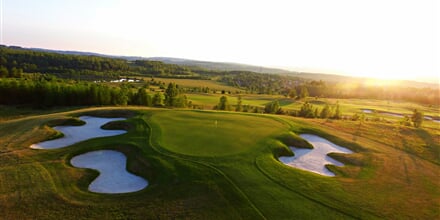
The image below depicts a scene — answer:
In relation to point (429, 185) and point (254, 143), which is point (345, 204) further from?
point (254, 143)

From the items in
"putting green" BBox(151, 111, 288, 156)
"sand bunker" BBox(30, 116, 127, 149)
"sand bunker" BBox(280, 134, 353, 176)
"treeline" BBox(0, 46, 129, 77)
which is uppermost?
"treeline" BBox(0, 46, 129, 77)

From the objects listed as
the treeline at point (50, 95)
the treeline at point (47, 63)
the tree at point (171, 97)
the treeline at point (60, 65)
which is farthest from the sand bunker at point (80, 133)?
the treeline at point (47, 63)

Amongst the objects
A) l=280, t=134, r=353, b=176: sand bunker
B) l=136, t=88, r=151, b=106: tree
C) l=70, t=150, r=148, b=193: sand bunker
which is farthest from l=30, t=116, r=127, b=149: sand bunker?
l=136, t=88, r=151, b=106: tree

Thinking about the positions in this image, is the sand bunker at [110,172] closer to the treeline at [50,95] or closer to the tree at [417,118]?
the treeline at [50,95]

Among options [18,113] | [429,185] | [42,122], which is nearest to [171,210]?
[429,185]

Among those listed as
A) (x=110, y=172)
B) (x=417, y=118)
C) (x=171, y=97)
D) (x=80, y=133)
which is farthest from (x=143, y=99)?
(x=417, y=118)

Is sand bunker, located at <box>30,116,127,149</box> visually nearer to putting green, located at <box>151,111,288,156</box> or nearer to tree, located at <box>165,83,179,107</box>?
putting green, located at <box>151,111,288,156</box>

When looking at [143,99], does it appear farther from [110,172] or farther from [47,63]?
[47,63]
